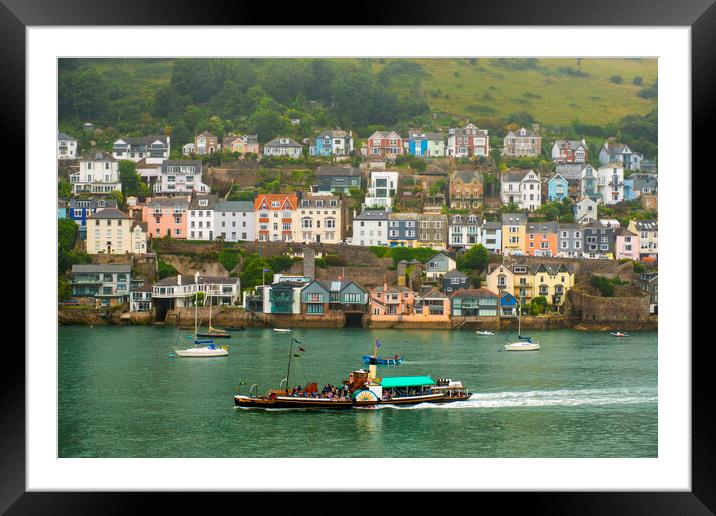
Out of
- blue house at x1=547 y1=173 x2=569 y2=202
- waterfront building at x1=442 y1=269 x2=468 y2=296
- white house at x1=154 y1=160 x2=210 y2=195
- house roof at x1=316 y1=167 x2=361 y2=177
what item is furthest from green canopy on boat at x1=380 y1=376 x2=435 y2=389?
white house at x1=154 y1=160 x2=210 y2=195

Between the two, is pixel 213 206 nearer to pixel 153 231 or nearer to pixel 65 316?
pixel 153 231

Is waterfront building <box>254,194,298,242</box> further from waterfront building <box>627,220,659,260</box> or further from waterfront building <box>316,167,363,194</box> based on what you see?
waterfront building <box>627,220,659,260</box>

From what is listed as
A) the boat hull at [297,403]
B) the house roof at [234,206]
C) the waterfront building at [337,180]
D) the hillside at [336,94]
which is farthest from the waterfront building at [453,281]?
the boat hull at [297,403]

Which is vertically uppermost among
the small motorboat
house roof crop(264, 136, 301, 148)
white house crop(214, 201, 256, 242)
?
house roof crop(264, 136, 301, 148)

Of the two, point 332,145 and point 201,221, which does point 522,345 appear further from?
point 332,145

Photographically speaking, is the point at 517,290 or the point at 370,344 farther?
the point at 517,290
